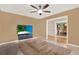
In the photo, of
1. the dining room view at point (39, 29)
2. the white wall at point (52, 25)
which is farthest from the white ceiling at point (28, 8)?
the white wall at point (52, 25)

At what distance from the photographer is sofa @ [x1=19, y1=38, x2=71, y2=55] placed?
1712 millimetres

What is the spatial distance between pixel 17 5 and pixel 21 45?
546 mm

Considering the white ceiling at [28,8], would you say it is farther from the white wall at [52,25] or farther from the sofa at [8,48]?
the sofa at [8,48]

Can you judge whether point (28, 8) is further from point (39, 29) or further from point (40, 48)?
point (40, 48)

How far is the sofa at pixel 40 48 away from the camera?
1.71 metres

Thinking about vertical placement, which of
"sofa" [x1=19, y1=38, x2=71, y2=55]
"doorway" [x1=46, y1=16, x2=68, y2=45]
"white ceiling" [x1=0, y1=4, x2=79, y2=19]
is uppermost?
"white ceiling" [x1=0, y1=4, x2=79, y2=19]

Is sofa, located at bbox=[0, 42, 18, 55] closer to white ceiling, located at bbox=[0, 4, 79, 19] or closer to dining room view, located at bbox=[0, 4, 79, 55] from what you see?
dining room view, located at bbox=[0, 4, 79, 55]

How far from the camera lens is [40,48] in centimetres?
174

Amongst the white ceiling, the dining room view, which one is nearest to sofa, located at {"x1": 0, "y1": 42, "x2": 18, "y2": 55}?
the dining room view

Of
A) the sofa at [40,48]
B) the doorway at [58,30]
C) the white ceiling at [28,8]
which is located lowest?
the sofa at [40,48]

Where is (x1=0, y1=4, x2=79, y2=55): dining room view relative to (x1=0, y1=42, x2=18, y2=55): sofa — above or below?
above
